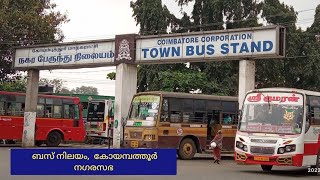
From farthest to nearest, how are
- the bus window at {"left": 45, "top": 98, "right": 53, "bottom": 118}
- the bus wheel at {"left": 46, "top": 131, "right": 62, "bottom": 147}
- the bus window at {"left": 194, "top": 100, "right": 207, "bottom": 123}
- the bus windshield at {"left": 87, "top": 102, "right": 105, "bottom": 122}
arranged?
1. the bus windshield at {"left": 87, "top": 102, "right": 105, "bottom": 122}
2. the bus window at {"left": 45, "top": 98, "right": 53, "bottom": 118}
3. the bus wheel at {"left": 46, "top": 131, "right": 62, "bottom": 147}
4. the bus window at {"left": 194, "top": 100, "right": 207, "bottom": 123}

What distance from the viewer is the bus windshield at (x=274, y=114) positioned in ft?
49.9

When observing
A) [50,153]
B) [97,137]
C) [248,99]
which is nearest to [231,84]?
[97,137]

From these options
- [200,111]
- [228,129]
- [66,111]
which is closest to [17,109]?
[66,111]

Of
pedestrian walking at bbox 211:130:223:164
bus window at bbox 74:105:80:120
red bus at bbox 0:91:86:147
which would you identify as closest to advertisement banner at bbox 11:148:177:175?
pedestrian walking at bbox 211:130:223:164

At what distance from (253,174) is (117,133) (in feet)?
35.6

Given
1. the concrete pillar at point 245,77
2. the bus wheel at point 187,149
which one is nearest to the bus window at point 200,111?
the bus wheel at point 187,149

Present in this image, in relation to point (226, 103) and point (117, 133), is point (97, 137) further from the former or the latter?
point (226, 103)

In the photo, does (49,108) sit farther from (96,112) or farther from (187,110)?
(187,110)

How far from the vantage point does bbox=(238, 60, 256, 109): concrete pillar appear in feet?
69.3

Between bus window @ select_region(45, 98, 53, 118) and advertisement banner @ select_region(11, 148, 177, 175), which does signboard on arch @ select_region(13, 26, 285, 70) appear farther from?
advertisement banner @ select_region(11, 148, 177, 175)

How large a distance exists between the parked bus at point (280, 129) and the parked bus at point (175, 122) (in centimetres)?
519

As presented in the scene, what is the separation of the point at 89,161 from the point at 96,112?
25.5 metres

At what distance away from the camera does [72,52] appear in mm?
26922

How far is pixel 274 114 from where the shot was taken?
1552cm
